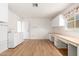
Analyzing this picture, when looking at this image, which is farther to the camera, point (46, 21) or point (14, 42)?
point (46, 21)

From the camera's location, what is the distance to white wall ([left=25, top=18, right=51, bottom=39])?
11508 millimetres

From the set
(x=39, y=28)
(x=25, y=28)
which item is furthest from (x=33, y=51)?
(x=25, y=28)

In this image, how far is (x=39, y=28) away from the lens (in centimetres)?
1163

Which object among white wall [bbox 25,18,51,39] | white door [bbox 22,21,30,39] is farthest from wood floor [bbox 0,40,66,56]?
white door [bbox 22,21,30,39]

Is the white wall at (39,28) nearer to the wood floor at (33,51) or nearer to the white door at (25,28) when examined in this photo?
the white door at (25,28)

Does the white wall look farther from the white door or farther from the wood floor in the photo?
the wood floor

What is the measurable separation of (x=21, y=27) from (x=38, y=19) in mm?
2025

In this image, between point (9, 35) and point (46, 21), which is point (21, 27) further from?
point (9, 35)

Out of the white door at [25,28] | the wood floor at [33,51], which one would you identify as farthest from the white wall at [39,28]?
the wood floor at [33,51]

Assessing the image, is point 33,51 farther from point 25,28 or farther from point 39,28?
point 25,28

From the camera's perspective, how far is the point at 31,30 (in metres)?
11.6

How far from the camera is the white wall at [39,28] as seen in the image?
11508mm

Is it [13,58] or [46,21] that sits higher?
[46,21]

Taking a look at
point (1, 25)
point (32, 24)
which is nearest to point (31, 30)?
point (32, 24)
